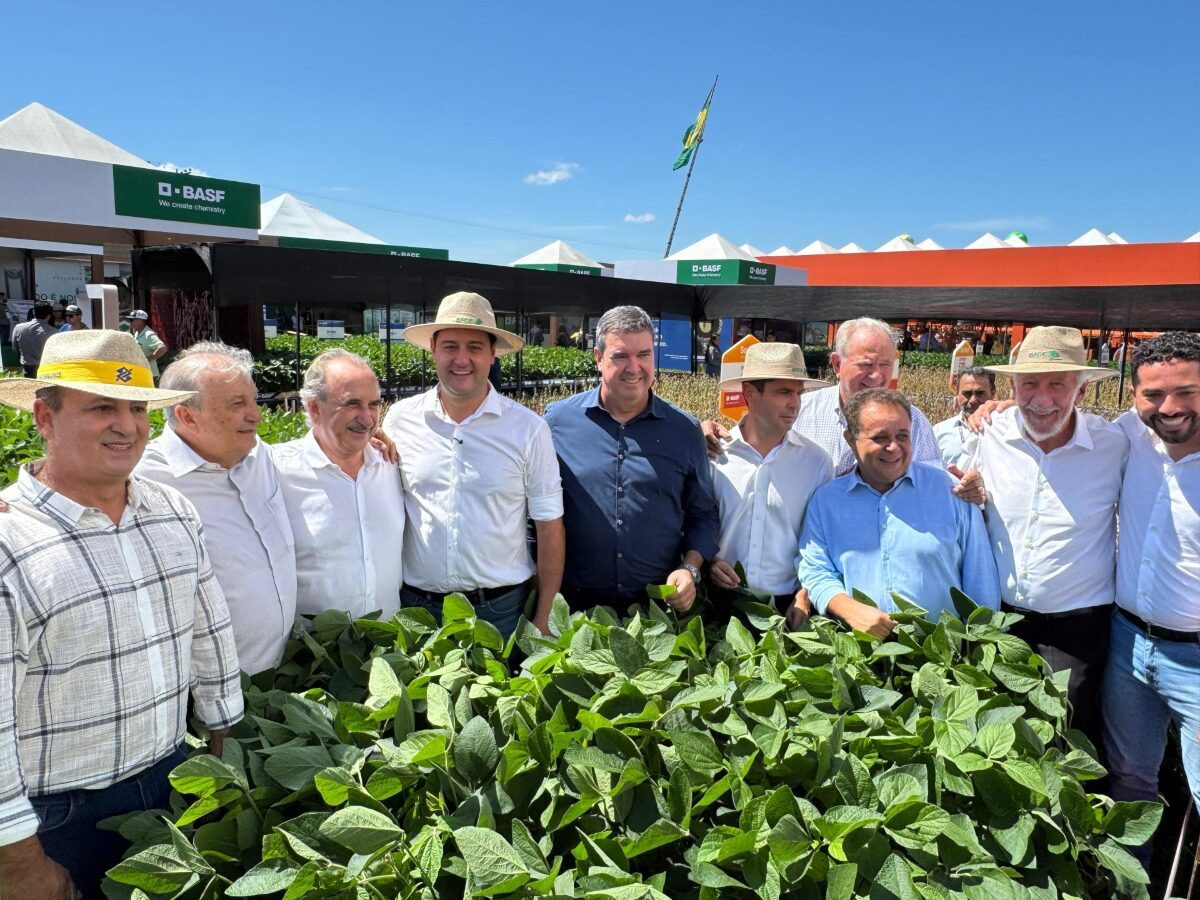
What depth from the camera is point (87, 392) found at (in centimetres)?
155

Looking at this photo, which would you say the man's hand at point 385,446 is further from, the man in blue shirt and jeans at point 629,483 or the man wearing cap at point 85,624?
the man wearing cap at point 85,624

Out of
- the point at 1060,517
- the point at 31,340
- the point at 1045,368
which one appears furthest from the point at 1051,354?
the point at 31,340

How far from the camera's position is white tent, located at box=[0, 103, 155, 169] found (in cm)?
1105

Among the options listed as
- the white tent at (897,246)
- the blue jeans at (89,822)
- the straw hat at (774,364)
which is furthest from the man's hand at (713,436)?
the white tent at (897,246)

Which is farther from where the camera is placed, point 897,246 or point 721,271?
point 897,246

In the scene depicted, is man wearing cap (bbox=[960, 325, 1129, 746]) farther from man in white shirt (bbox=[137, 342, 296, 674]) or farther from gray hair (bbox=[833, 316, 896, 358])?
man in white shirt (bbox=[137, 342, 296, 674])

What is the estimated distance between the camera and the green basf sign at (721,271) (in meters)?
21.4

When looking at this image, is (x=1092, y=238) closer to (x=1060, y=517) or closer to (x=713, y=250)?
(x=713, y=250)

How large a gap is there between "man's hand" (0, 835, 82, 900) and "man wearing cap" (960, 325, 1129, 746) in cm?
269

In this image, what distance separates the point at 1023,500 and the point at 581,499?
1.52 m

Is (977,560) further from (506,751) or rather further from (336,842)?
(336,842)

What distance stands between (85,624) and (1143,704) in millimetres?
3006

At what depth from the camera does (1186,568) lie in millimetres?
2377

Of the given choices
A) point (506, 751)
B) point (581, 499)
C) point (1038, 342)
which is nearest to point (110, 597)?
point (506, 751)
